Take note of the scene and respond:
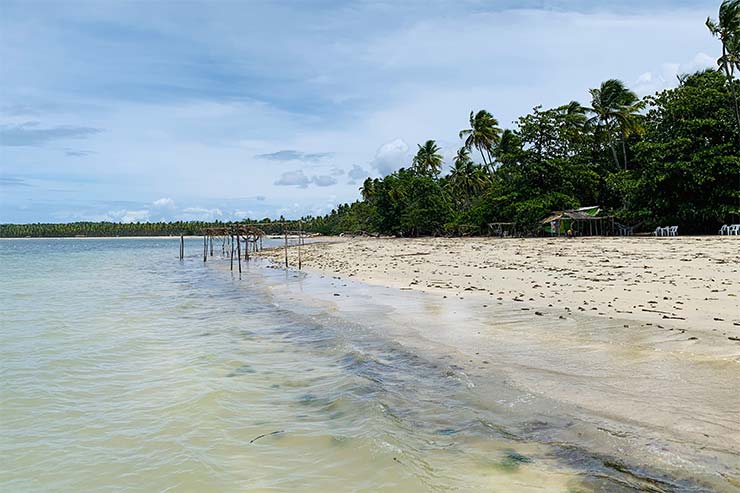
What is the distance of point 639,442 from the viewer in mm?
4758

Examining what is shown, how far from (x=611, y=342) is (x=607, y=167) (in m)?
44.9

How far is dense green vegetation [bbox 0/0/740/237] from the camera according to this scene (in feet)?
109

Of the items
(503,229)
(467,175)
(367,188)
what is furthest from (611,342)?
(367,188)

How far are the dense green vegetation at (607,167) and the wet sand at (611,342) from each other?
61.2ft

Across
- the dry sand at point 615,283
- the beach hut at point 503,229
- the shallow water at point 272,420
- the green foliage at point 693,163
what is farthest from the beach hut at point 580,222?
the shallow water at point 272,420

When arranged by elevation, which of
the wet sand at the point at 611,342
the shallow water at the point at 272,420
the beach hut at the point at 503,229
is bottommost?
the shallow water at the point at 272,420

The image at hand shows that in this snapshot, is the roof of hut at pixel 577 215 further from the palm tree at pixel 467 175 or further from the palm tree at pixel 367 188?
the palm tree at pixel 367 188

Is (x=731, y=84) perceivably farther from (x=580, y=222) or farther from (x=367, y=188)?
(x=367, y=188)

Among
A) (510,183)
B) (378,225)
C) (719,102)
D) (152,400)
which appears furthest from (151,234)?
(152,400)

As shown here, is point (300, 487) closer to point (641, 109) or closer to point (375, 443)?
point (375, 443)

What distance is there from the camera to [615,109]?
45.3m

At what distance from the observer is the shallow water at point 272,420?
4.57 meters

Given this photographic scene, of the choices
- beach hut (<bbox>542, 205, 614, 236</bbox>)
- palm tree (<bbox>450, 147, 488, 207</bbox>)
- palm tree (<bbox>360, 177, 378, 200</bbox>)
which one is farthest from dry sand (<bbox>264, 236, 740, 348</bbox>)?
palm tree (<bbox>360, 177, 378, 200</bbox>)

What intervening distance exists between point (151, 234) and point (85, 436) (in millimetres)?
167301
